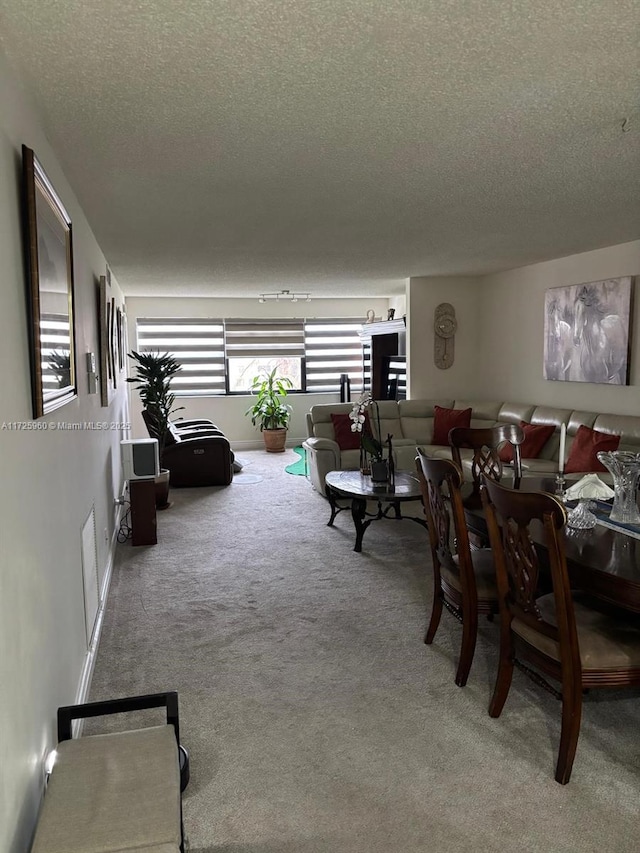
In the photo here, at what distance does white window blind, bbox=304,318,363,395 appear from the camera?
32.1 ft

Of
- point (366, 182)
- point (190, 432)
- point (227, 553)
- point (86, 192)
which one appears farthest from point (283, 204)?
point (190, 432)

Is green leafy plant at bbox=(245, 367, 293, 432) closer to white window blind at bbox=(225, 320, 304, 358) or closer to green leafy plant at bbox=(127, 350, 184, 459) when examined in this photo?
white window blind at bbox=(225, 320, 304, 358)

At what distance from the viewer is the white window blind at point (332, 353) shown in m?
9.79

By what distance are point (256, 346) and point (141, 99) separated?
754cm

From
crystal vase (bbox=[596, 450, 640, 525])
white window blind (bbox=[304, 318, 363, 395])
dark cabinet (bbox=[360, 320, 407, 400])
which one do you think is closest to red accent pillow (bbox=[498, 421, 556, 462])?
dark cabinet (bbox=[360, 320, 407, 400])

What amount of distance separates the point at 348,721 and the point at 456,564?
0.82 metres

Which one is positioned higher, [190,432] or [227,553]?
[190,432]

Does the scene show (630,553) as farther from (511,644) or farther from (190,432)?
(190,432)

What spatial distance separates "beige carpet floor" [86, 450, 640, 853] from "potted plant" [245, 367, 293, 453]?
4.94 meters

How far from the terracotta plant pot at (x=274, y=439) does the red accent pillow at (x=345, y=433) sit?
273cm

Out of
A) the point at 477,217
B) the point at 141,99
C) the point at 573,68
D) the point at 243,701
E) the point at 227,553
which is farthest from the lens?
the point at 227,553

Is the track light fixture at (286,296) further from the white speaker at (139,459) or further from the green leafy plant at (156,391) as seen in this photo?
the white speaker at (139,459)

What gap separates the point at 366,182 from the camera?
3.04 m

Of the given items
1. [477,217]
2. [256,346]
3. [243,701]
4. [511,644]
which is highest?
[477,217]
